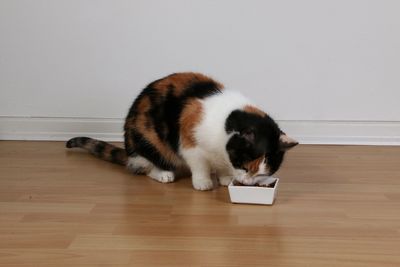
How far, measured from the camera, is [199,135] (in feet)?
6.38

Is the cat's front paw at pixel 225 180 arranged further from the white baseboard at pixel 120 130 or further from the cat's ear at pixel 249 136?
the white baseboard at pixel 120 130

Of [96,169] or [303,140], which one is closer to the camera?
[96,169]

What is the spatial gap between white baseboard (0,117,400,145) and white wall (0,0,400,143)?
1 centimetres

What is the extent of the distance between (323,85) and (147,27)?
113 cm

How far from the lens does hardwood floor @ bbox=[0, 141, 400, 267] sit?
1.40 meters

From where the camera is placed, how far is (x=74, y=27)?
8.87 feet

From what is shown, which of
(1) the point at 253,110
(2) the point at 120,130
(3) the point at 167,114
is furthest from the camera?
(2) the point at 120,130

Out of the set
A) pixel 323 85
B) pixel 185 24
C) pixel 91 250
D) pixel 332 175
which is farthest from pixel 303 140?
pixel 91 250

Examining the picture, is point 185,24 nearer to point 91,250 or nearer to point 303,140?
point 303,140

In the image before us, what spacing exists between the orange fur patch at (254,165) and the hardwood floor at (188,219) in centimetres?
15

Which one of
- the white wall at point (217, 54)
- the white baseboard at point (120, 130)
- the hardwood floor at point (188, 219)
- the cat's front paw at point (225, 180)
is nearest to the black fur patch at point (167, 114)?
the hardwood floor at point (188, 219)

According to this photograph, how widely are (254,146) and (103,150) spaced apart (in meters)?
1.02

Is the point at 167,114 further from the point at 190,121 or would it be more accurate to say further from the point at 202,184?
the point at 202,184

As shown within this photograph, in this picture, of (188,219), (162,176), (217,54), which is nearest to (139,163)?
(162,176)
